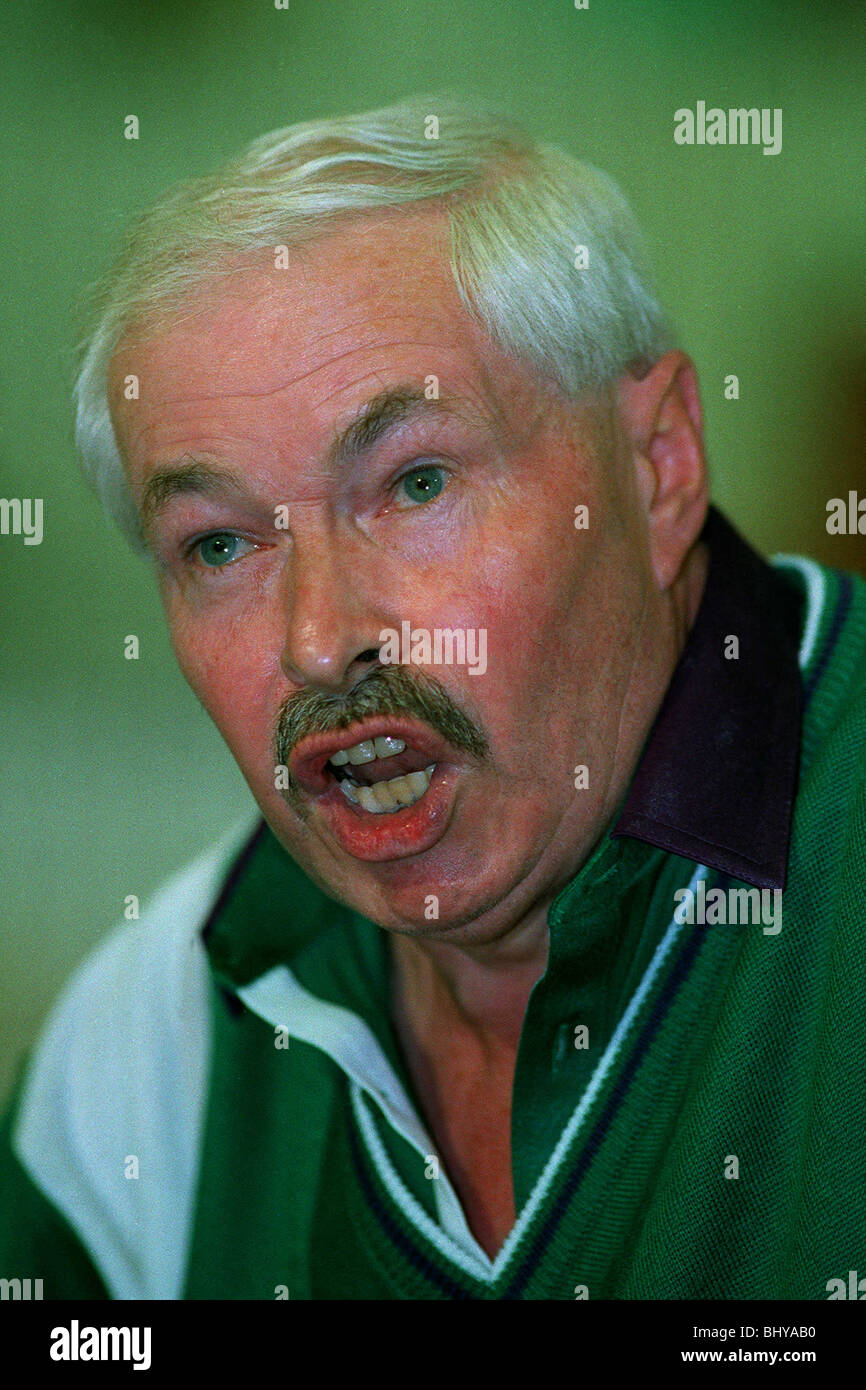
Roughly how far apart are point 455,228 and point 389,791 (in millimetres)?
443

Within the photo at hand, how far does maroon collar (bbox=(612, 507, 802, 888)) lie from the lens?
1.07 meters

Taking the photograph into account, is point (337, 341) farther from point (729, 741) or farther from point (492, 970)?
point (492, 970)

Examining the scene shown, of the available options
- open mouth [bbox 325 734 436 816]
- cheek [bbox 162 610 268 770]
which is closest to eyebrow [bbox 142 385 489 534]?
cheek [bbox 162 610 268 770]

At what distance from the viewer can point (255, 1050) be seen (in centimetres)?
140

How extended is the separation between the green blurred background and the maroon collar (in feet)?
1.33

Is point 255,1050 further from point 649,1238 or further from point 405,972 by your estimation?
point 649,1238

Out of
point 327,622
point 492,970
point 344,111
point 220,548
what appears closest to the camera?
point 327,622

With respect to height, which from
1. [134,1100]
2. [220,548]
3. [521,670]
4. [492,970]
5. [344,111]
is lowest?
[134,1100]

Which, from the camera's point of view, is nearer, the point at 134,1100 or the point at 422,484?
the point at 422,484

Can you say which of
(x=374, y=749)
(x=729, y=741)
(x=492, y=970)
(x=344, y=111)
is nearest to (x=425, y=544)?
(x=374, y=749)

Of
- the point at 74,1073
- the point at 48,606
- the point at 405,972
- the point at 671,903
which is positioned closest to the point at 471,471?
the point at 671,903

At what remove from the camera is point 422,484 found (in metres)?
1.08

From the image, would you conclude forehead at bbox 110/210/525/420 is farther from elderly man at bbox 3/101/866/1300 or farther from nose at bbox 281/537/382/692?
nose at bbox 281/537/382/692

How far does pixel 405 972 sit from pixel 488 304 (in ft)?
2.20
